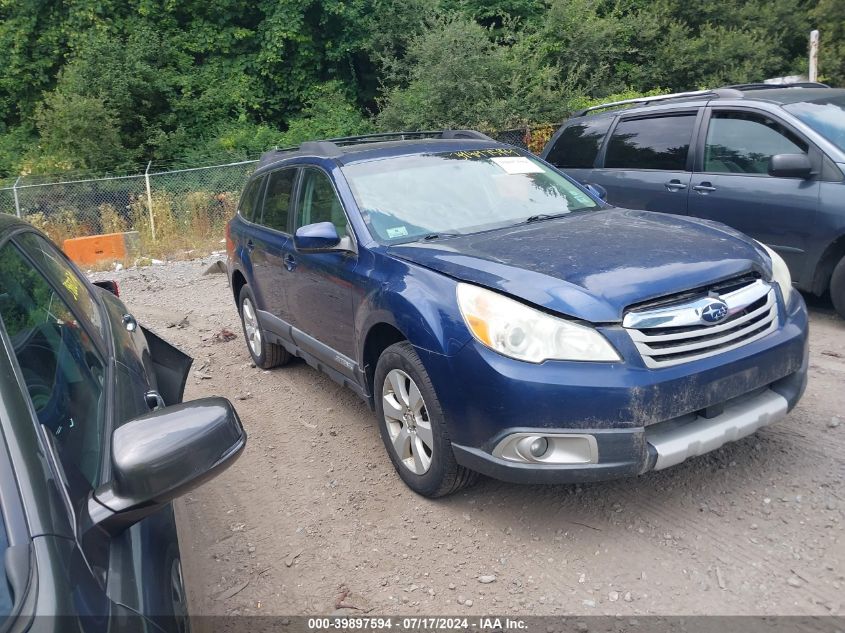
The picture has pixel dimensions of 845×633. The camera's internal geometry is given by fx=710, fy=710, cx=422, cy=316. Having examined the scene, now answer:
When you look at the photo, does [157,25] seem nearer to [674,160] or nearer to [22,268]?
[674,160]

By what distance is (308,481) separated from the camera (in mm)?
4098

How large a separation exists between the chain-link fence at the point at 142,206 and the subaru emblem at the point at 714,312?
37.1ft

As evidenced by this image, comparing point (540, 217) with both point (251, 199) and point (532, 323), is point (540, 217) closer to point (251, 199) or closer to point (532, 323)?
point (532, 323)

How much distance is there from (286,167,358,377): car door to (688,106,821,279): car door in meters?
3.55

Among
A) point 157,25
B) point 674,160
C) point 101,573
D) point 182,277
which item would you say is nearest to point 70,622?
point 101,573

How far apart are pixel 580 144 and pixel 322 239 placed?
14.7 ft

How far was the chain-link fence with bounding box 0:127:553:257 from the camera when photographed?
1333 centimetres

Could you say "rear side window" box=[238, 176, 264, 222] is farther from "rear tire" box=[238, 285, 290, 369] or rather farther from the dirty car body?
the dirty car body

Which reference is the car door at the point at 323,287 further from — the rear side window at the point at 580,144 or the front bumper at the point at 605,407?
the rear side window at the point at 580,144

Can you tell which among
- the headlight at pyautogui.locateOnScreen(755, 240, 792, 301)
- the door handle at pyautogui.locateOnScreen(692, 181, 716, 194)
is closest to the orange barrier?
the door handle at pyautogui.locateOnScreen(692, 181, 716, 194)

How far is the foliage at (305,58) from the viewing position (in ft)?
58.3

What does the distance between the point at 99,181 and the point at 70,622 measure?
14.0 m

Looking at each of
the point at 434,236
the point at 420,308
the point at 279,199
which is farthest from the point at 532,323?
the point at 279,199

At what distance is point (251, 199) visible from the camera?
6062mm
